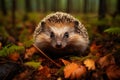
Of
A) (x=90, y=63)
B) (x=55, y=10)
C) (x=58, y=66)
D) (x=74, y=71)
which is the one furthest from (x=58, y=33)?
(x=55, y=10)

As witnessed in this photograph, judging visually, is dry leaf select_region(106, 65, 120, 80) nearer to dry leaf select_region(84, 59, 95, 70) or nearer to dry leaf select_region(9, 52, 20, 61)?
dry leaf select_region(84, 59, 95, 70)

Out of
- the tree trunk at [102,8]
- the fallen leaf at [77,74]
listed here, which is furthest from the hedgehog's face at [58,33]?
the tree trunk at [102,8]

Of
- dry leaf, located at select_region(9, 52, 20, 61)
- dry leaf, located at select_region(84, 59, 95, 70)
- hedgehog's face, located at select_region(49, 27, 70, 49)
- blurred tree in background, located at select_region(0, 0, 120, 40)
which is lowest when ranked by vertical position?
blurred tree in background, located at select_region(0, 0, 120, 40)

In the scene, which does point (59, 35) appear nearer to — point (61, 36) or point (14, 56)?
point (61, 36)

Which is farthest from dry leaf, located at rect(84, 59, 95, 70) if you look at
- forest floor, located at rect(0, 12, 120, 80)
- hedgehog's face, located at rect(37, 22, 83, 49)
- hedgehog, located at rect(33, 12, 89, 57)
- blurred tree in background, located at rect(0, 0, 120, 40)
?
blurred tree in background, located at rect(0, 0, 120, 40)

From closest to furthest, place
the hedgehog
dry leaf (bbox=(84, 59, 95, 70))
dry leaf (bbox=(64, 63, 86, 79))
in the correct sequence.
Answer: dry leaf (bbox=(64, 63, 86, 79)) < dry leaf (bbox=(84, 59, 95, 70)) < the hedgehog

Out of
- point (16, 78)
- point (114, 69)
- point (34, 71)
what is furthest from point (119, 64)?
point (16, 78)

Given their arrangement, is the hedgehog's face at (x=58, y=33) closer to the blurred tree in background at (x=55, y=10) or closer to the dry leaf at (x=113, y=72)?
the dry leaf at (x=113, y=72)
